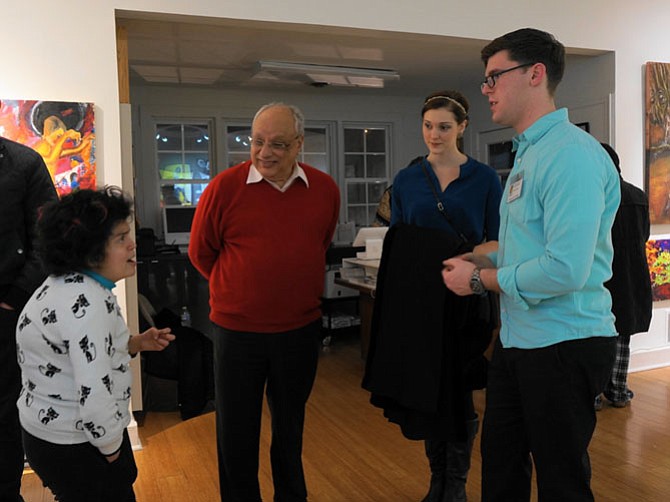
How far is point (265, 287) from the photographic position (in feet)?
7.65

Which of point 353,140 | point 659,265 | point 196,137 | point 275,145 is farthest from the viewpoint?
point 353,140

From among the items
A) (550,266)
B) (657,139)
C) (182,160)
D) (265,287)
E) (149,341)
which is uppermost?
(182,160)

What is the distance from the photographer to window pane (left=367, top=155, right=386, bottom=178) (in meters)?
8.36

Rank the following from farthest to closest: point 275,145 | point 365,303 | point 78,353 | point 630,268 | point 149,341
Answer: point 365,303, point 630,268, point 275,145, point 149,341, point 78,353

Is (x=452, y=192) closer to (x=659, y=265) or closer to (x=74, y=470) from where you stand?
(x=74, y=470)

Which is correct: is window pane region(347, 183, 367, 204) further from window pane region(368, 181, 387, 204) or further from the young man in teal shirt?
the young man in teal shirt

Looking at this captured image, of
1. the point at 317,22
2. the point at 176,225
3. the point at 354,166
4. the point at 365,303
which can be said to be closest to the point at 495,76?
the point at 317,22

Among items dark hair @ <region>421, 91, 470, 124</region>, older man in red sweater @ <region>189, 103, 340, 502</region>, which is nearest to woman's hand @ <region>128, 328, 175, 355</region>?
older man in red sweater @ <region>189, 103, 340, 502</region>

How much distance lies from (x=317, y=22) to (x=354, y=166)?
14.6 feet

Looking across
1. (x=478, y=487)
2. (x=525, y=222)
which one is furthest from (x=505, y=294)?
(x=478, y=487)

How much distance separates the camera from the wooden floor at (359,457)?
9.74ft

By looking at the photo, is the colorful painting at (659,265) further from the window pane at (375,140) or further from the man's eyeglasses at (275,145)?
the window pane at (375,140)

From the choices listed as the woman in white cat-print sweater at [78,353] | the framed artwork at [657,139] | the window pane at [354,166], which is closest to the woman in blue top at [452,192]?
the woman in white cat-print sweater at [78,353]

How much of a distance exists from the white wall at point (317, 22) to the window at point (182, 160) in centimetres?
395
